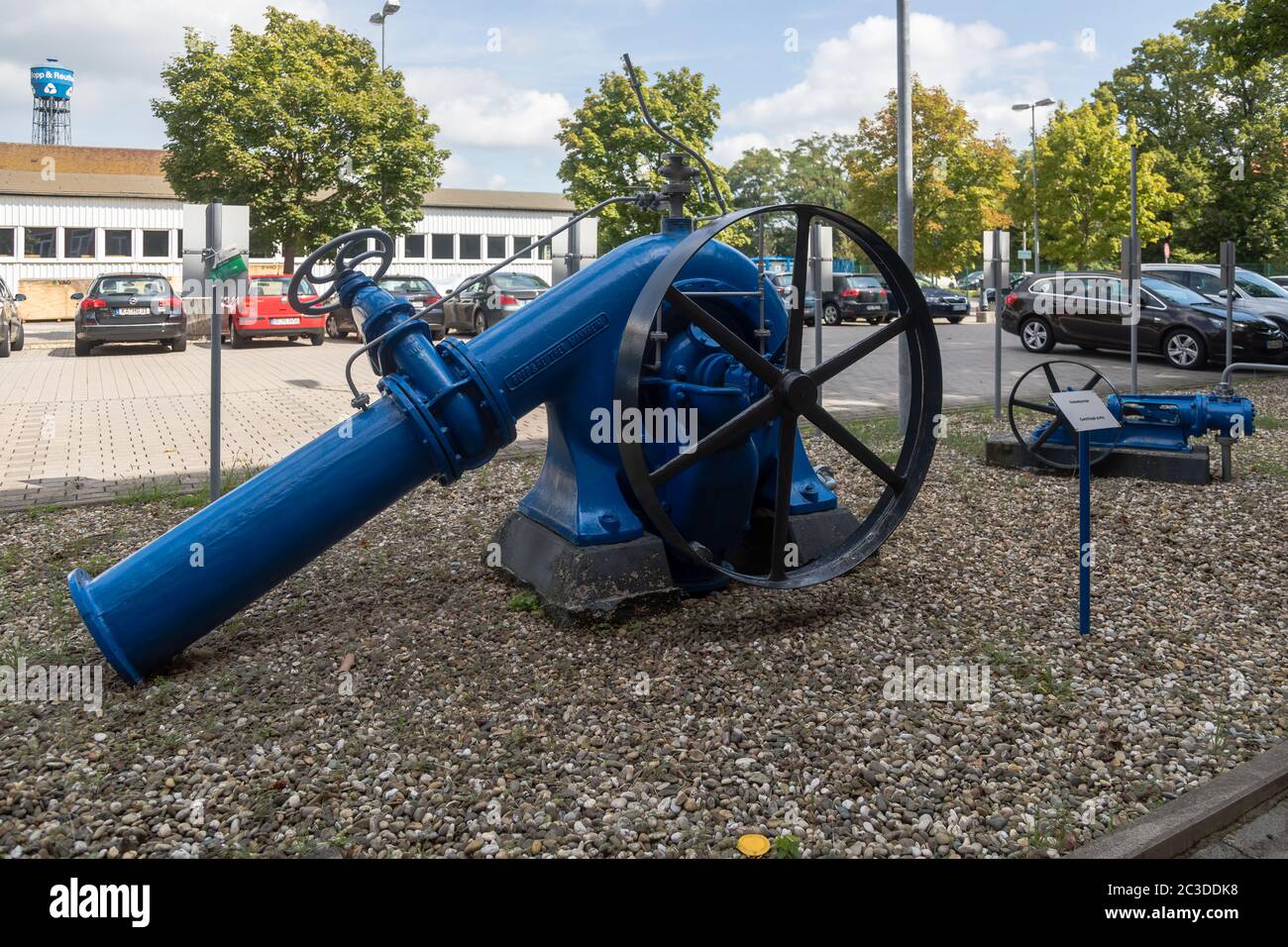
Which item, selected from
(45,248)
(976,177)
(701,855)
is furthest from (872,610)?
(45,248)

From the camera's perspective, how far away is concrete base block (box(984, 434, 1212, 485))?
8.32m

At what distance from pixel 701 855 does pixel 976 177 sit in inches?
1492

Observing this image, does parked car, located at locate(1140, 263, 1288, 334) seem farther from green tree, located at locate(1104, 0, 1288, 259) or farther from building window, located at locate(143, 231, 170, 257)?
building window, located at locate(143, 231, 170, 257)

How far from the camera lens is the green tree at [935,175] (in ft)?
123

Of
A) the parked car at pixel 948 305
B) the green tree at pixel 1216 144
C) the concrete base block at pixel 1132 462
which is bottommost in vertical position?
the concrete base block at pixel 1132 462

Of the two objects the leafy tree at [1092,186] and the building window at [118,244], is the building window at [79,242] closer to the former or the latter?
the building window at [118,244]

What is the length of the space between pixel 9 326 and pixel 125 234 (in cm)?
2326

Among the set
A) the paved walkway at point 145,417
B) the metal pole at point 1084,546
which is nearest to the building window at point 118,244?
the paved walkway at point 145,417

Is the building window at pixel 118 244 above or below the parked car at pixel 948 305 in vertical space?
above

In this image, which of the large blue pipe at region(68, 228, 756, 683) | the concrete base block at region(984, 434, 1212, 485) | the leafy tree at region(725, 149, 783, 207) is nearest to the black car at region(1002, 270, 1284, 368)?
the concrete base block at region(984, 434, 1212, 485)

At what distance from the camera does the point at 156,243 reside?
145 feet

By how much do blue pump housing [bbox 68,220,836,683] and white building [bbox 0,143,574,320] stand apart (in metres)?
30.9

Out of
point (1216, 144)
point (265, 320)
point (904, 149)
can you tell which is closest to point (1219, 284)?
point (904, 149)
